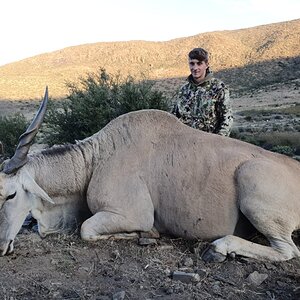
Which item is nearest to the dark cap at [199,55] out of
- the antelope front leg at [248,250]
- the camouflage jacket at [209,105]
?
the camouflage jacket at [209,105]

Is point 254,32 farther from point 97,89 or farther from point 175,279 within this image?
point 175,279

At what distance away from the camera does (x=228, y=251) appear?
4523 mm

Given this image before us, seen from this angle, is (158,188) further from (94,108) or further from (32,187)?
(94,108)

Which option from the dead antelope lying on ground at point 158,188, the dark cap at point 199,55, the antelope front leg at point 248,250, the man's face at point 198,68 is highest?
the dark cap at point 199,55

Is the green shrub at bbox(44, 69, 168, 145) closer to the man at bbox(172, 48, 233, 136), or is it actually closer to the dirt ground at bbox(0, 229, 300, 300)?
the man at bbox(172, 48, 233, 136)

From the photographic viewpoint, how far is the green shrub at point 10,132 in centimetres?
1280

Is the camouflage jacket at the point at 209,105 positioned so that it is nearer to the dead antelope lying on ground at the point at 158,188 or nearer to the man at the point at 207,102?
the man at the point at 207,102

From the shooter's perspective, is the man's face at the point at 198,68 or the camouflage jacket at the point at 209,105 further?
the camouflage jacket at the point at 209,105

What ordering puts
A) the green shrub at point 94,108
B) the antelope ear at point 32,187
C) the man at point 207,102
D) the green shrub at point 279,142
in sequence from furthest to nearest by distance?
1. the green shrub at point 279,142
2. the green shrub at point 94,108
3. the man at point 207,102
4. the antelope ear at point 32,187

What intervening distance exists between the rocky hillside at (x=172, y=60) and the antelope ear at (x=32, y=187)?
135ft

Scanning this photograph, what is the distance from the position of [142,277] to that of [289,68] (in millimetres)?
63435

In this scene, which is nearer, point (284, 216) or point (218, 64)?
point (284, 216)

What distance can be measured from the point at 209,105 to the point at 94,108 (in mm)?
5086

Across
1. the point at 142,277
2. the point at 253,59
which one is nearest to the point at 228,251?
the point at 142,277
